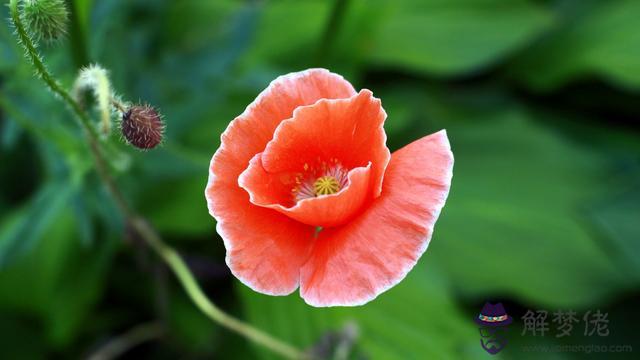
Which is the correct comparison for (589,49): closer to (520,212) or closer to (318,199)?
(520,212)

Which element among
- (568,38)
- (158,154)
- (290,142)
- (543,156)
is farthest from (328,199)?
(568,38)

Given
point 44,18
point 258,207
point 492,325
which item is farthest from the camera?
point 492,325

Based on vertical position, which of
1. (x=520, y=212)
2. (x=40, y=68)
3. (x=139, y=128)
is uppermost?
(x=40, y=68)

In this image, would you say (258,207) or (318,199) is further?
(258,207)

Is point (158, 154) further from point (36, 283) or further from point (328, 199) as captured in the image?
point (328, 199)

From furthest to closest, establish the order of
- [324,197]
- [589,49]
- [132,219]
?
1. [589,49]
2. [132,219]
3. [324,197]

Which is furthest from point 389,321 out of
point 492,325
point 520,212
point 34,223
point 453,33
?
point 453,33

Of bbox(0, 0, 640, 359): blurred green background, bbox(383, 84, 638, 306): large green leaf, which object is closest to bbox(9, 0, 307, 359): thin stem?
bbox(0, 0, 640, 359): blurred green background

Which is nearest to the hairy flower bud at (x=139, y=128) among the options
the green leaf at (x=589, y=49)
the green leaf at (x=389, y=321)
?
the green leaf at (x=389, y=321)
